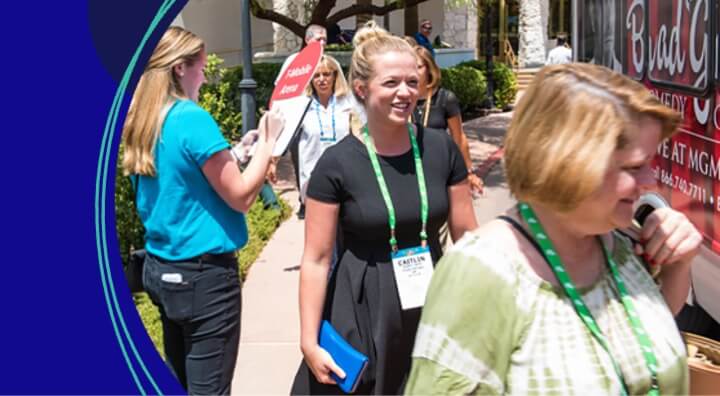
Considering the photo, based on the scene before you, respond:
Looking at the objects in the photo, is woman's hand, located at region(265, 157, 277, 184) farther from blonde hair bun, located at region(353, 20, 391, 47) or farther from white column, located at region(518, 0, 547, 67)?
white column, located at region(518, 0, 547, 67)

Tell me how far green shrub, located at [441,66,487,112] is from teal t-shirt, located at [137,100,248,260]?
15952 mm

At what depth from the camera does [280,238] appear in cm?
937

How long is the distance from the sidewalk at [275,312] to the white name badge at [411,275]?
91.0 inches

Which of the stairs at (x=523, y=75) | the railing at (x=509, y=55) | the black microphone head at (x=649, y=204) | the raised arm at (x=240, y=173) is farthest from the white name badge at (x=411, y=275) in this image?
the railing at (x=509, y=55)

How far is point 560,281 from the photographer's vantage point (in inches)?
70.5

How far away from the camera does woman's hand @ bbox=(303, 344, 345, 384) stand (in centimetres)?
311

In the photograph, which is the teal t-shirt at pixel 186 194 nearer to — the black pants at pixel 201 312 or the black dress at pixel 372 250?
the black pants at pixel 201 312

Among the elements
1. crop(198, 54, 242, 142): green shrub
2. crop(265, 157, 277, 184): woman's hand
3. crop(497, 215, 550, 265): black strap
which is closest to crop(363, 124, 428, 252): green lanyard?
crop(265, 157, 277, 184): woman's hand

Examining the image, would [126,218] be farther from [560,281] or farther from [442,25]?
[442,25]

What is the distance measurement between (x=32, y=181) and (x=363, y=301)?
124 centimetres

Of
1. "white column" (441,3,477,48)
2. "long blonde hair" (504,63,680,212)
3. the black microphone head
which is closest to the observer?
"long blonde hair" (504,63,680,212)

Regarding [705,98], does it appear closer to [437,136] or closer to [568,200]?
[437,136]

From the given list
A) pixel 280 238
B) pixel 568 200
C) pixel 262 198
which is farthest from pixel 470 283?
pixel 262 198

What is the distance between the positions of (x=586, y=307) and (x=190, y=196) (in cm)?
195
